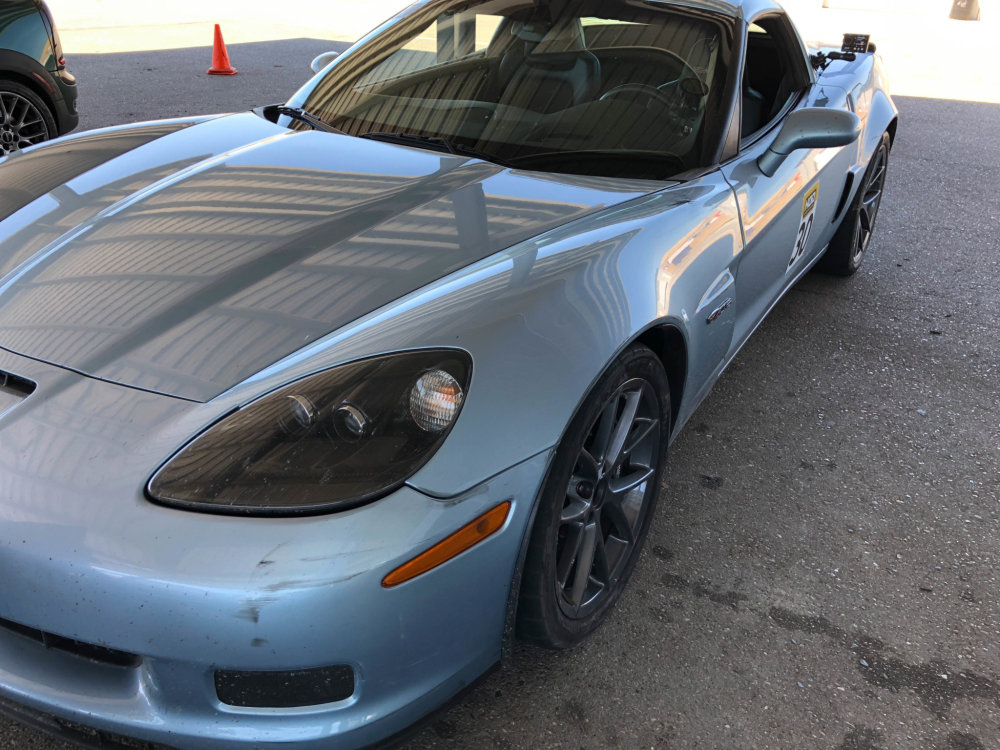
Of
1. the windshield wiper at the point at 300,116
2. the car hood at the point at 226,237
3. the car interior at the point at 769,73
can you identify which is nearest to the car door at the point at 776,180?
the car interior at the point at 769,73

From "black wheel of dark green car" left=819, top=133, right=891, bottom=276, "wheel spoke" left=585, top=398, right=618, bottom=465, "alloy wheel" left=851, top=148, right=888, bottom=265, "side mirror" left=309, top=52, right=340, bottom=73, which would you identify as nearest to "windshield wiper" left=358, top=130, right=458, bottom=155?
"side mirror" left=309, top=52, right=340, bottom=73

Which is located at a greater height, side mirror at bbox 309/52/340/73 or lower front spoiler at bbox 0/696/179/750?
side mirror at bbox 309/52/340/73

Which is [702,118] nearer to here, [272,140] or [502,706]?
[272,140]

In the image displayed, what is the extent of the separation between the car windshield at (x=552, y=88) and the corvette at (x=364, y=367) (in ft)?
0.04

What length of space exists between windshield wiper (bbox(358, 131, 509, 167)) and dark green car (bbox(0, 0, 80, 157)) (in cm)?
315

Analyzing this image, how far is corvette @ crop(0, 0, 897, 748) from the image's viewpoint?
4.28 ft

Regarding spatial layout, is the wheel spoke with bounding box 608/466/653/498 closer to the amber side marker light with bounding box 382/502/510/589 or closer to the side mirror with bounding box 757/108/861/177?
the amber side marker light with bounding box 382/502/510/589

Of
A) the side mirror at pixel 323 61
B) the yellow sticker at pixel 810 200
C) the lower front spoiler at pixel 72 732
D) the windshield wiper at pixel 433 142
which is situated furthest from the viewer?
the side mirror at pixel 323 61

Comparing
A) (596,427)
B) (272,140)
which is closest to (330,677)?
(596,427)

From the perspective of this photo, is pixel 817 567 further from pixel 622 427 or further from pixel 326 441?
pixel 326 441

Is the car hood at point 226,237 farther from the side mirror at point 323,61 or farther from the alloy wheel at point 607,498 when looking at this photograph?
the side mirror at point 323,61

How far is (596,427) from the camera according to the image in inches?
73.1

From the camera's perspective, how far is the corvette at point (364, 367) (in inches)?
51.4

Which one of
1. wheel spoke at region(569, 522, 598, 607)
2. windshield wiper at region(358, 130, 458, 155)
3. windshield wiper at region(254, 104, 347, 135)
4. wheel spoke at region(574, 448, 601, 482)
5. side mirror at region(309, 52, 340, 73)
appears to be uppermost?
side mirror at region(309, 52, 340, 73)
